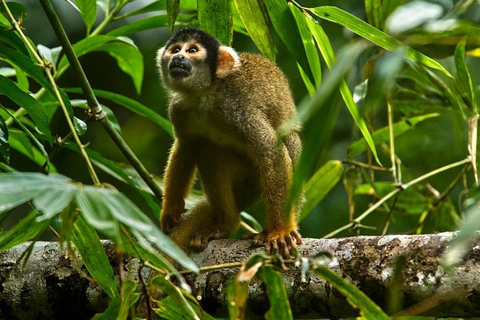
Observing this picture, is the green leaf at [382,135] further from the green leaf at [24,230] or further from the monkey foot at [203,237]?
the green leaf at [24,230]

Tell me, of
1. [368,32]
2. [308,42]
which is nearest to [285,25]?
[308,42]

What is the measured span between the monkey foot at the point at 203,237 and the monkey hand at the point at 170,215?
521 millimetres

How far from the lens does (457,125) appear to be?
172 inches

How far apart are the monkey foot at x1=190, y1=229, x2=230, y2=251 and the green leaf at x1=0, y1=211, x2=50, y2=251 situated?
1472mm

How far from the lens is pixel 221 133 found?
4547 millimetres

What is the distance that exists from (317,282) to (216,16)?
4.96 feet

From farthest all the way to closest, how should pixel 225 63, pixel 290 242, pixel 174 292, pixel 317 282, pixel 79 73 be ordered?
pixel 225 63
pixel 290 242
pixel 79 73
pixel 317 282
pixel 174 292

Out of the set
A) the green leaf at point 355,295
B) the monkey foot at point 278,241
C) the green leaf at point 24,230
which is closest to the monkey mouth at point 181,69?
the monkey foot at point 278,241

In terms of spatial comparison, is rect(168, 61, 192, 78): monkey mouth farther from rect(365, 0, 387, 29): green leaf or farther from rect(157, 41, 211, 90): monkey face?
rect(365, 0, 387, 29): green leaf

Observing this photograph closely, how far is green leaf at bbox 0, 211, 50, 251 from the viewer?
6.97ft

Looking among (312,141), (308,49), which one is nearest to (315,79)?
(308,49)

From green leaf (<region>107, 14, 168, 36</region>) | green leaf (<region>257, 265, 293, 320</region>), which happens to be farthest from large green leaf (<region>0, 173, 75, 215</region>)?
green leaf (<region>107, 14, 168, 36</region>)

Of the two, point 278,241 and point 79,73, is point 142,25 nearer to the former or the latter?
point 79,73

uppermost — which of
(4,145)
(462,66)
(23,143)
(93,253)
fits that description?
(462,66)
